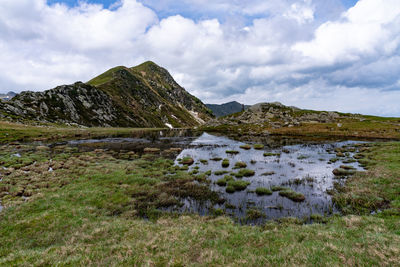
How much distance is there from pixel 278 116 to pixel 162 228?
15960 cm

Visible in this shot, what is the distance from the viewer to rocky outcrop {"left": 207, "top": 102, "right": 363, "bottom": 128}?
13540 centimetres

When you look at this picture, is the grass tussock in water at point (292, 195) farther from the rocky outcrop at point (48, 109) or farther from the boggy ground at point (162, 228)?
the rocky outcrop at point (48, 109)

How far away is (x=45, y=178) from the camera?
93.2ft

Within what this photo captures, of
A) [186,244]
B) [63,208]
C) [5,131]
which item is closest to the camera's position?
[186,244]

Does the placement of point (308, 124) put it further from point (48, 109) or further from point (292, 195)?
point (48, 109)

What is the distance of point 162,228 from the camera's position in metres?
14.2

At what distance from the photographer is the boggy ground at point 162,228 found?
941 centimetres

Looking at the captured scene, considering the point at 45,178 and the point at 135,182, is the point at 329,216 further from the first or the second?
the point at 45,178

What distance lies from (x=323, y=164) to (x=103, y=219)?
4204cm

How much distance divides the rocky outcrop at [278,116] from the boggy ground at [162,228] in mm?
117543

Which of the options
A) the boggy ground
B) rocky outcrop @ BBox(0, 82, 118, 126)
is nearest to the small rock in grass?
the boggy ground

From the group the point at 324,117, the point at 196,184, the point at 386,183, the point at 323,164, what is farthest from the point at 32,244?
the point at 324,117

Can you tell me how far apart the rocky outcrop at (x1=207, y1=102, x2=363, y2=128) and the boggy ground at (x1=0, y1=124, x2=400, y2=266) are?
386 ft

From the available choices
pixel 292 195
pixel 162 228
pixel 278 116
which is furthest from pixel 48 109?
pixel 292 195
